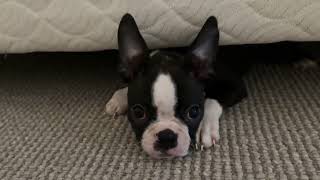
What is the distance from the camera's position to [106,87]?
1.59 metres

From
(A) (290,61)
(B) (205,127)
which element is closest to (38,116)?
(B) (205,127)

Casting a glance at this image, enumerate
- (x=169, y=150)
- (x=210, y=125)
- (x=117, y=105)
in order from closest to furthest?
1. (x=169, y=150)
2. (x=210, y=125)
3. (x=117, y=105)

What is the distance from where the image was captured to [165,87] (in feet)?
3.48

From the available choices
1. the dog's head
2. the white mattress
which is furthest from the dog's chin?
the white mattress

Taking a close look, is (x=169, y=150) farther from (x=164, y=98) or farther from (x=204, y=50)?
(x=204, y=50)

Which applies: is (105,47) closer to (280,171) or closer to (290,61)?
(280,171)

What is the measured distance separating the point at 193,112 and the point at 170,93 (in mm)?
80

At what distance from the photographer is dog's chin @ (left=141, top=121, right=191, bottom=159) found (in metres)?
1.01

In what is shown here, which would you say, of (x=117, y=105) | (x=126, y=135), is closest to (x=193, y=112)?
(x=126, y=135)

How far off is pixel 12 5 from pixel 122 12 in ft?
0.95

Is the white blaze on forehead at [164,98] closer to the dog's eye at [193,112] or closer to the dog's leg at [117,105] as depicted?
the dog's eye at [193,112]

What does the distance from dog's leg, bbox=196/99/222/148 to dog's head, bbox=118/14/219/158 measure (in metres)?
0.02

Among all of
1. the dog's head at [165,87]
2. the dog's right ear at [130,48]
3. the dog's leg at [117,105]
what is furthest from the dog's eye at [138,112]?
the dog's leg at [117,105]

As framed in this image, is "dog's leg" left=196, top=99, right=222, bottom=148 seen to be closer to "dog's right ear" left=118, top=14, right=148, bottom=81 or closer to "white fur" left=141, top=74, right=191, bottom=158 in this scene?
"white fur" left=141, top=74, right=191, bottom=158
